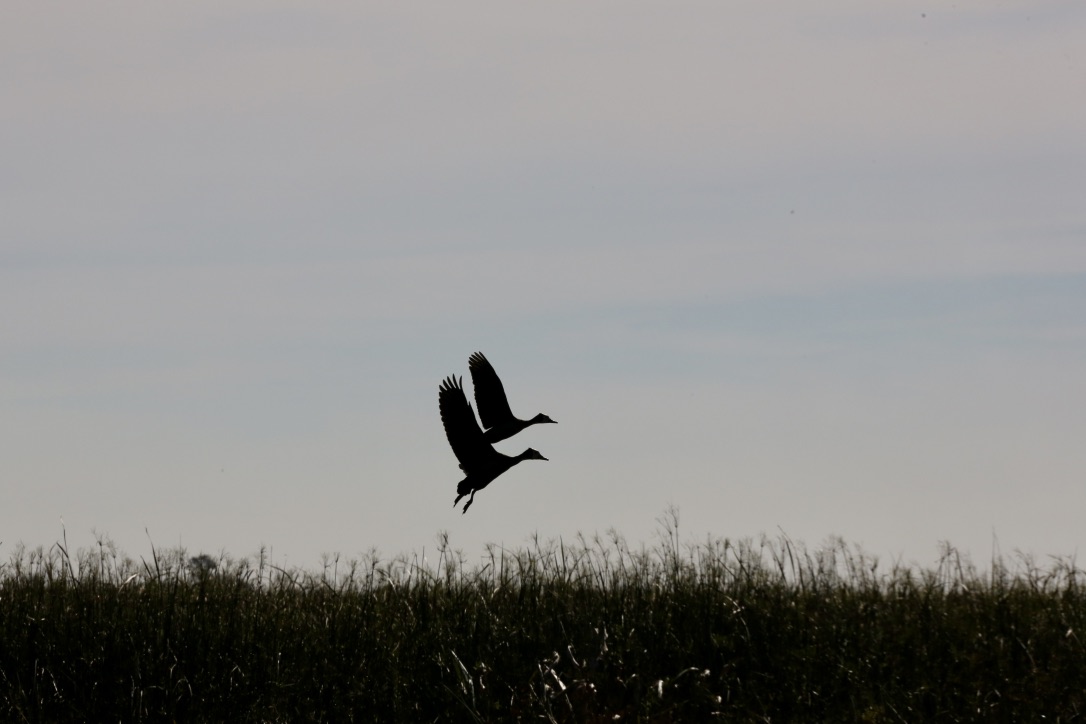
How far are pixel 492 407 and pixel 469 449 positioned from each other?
263 millimetres

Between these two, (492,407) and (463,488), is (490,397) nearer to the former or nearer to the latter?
(492,407)

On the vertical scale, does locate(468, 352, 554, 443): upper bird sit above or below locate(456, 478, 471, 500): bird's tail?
above

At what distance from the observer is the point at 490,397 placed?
6.86 m

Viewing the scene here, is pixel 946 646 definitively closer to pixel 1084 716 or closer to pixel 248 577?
pixel 1084 716

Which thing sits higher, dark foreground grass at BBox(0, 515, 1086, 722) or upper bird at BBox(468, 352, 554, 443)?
upper bird at BBox(468, 352, 554, 443)

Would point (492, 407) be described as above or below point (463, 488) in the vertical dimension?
above

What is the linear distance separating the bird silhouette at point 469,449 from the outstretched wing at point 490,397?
9cm

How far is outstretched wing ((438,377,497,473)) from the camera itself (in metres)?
6.82

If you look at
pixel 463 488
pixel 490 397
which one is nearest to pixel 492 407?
pixel 490 397

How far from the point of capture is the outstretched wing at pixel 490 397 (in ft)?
22.4

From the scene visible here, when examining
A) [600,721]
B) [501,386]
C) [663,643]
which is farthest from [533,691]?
[501,386]

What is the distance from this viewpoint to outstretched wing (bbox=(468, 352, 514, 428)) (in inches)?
268

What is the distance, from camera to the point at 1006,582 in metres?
8.23

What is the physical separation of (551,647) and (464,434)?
1320 mm
